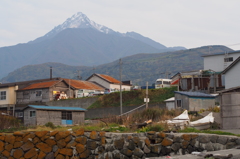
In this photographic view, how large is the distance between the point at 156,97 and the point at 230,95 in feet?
97.4

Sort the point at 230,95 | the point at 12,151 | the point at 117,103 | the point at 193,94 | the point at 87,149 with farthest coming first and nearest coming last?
the point at 117,103, the point at 193,94, the point at 230,95, the point at 12,151, the point at 87,149

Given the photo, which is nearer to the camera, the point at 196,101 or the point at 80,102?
the point at 196,101

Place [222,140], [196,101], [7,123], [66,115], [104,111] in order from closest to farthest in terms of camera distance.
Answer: [222,140], [7,123], [196,101], [66,115], [104,111]

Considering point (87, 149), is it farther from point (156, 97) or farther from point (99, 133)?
point (156, 97)

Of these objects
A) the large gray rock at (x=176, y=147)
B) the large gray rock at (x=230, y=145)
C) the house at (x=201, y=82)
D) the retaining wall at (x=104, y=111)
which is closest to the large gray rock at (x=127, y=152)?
the large gray rock at (x=176, y=147)

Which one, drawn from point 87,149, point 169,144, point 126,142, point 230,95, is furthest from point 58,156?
point 230,95

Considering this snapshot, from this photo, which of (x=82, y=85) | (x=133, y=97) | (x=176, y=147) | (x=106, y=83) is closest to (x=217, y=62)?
(x=133, y=97)

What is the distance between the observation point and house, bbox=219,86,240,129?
73.7ft

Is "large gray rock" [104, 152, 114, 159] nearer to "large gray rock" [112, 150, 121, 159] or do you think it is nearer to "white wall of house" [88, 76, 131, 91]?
"large gray rock" [112, 150, 121, 159]

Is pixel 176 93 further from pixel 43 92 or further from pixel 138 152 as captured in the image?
pixel 43 92

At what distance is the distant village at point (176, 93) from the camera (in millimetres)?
24119

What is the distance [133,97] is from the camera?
54875mm

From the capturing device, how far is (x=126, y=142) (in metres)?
18.0

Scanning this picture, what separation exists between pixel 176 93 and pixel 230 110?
15.2 m
